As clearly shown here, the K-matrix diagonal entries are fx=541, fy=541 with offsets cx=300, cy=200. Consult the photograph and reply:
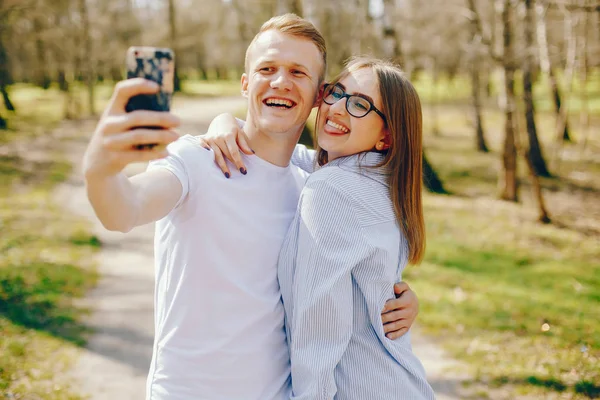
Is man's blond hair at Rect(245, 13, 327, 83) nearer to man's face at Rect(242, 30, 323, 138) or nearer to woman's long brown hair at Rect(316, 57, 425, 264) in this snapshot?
man's face at Rect(242, 30, 323, 138)

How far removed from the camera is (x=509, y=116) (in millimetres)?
9414

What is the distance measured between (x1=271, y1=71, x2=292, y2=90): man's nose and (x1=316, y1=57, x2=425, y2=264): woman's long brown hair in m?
0.31

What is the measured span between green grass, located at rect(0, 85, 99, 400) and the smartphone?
11.3ft

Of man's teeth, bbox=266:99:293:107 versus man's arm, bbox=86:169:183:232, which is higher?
man's teeth, bbox=266:99:293:107

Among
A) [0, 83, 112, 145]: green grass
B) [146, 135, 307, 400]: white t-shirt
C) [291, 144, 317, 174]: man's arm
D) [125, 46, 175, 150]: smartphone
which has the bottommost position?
[0, 83, 112, 145]: green grass

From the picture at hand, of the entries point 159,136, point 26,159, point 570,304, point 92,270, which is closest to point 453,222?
point 570,304

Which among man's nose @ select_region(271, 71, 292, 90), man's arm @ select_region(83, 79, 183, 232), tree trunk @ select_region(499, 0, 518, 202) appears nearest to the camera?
man's arm @ select_region(83, 79, 183, 232)

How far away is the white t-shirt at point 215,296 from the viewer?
1.89m

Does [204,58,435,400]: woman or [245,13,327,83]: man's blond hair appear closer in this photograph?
[204,58,435,400]: woman

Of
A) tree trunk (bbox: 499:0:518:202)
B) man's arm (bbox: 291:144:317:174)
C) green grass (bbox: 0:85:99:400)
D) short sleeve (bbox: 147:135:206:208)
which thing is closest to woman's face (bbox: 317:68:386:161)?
man's arm (bbox: 291:144:317:174)

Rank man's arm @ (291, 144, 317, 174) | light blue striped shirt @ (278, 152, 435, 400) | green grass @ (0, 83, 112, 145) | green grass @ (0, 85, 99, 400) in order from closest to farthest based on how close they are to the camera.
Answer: light blue striped shirt @ (278, 152, 435, 400)
man's arm @ (291, 144, 317, 174)
green grass @ (0, 85, 99, 400)
green grass @ (0, 83, 112, 145)

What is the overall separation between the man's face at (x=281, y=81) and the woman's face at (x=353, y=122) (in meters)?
0.13

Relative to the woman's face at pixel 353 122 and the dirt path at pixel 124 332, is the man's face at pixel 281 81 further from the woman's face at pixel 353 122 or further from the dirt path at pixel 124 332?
the dirt path at pixel 124 332

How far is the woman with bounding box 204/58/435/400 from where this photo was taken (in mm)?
1803
